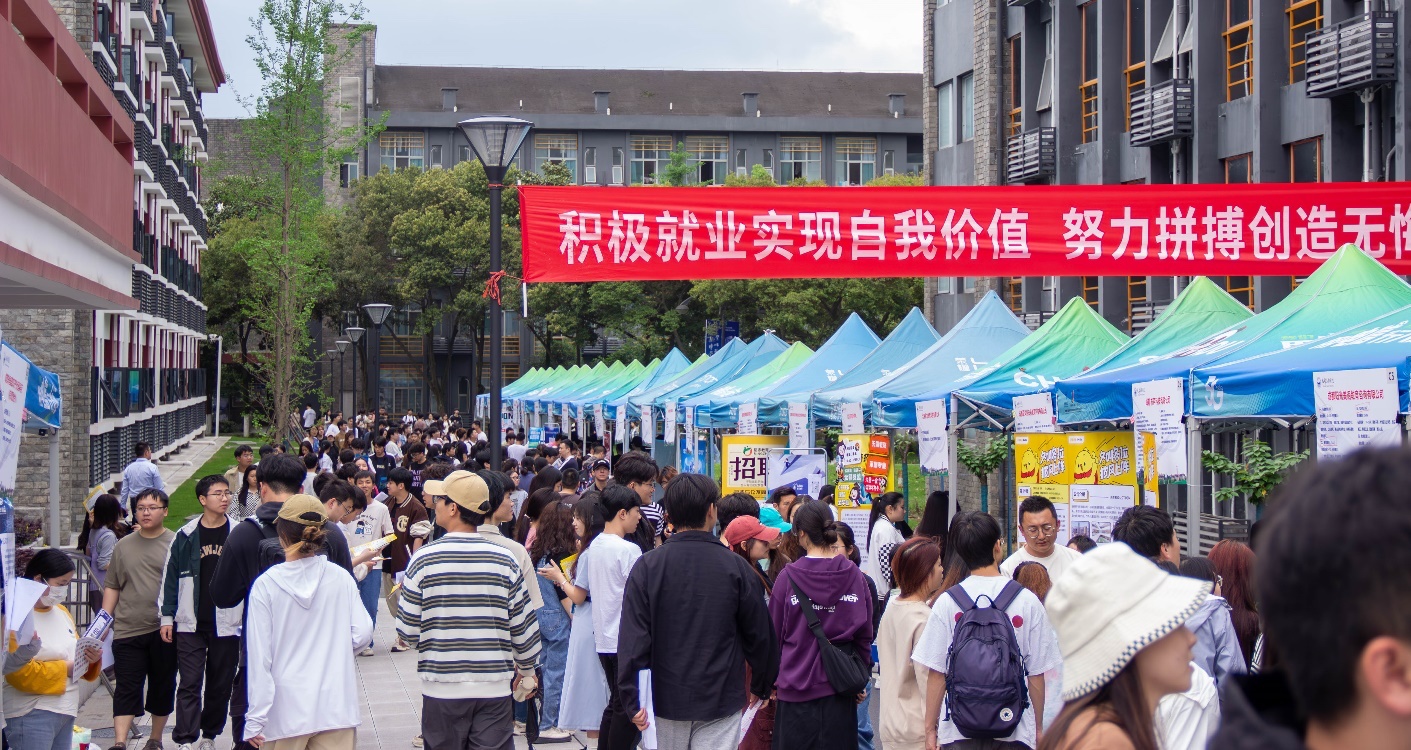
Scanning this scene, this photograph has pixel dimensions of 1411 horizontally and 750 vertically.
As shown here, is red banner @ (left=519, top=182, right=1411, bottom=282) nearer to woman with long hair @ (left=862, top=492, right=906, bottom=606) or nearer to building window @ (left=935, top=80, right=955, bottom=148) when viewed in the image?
woman with long hair @ (left=862, top=492, right=906, bottom=606)

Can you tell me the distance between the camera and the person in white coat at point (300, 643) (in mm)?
6398

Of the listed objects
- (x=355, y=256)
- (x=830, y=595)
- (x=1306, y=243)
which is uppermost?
(x=355, y=256)

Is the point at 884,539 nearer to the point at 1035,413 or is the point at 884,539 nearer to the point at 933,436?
the point at 1035,413

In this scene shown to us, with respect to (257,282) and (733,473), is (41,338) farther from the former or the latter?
(733,473)

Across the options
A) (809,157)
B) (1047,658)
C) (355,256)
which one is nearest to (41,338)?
(1047,658)

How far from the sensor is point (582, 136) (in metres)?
67.9

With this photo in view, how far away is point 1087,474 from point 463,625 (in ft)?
18.7

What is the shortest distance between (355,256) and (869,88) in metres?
29.9

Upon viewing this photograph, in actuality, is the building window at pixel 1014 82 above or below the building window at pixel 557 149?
below

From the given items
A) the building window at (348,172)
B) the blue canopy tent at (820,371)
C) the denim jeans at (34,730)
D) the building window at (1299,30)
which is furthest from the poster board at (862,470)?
the building window at (348,172)

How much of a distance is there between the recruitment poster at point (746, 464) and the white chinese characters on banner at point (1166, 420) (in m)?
5.95

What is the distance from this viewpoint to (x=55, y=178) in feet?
31.2

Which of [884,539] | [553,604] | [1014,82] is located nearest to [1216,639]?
[553,604]

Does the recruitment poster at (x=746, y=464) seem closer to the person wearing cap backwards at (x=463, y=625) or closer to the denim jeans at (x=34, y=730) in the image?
the person wearing cap backwards at (x=463, y=625)
